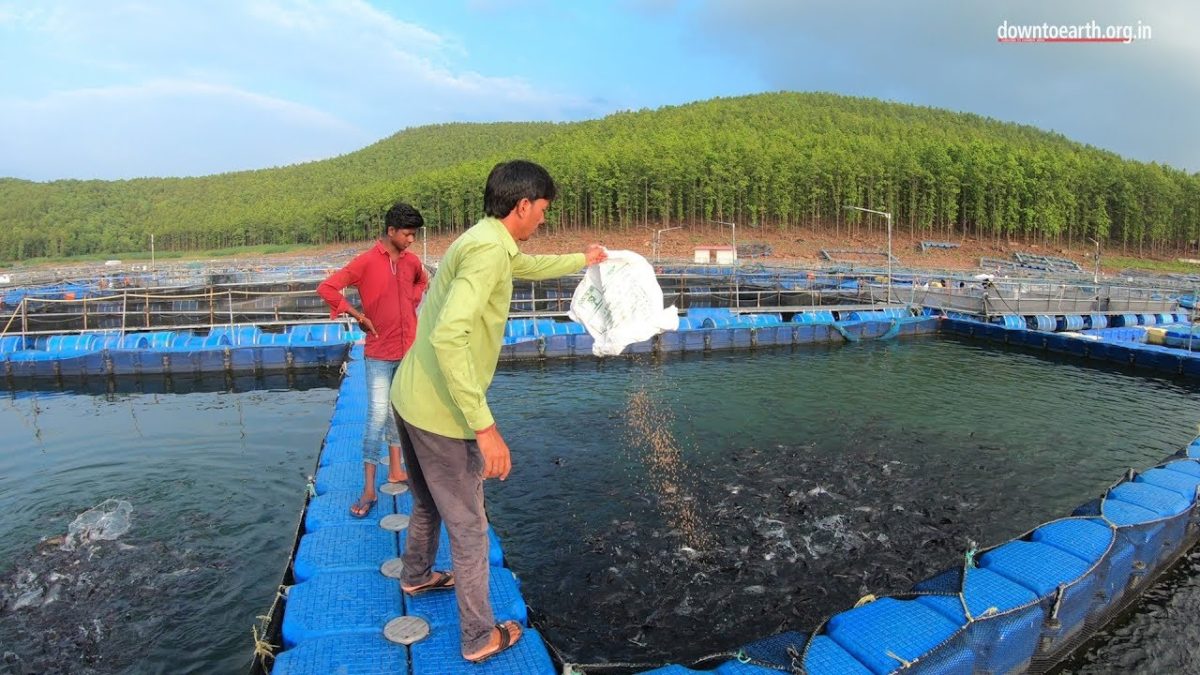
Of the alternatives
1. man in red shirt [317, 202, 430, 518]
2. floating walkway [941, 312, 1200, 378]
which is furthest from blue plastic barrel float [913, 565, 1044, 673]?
floating walkway [941, 312, 1200, 378]

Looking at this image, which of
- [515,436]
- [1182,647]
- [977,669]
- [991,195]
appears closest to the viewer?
[977,669]

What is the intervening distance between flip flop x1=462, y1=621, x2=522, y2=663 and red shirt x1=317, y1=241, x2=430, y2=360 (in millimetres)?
2651

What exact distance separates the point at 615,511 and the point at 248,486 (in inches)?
189

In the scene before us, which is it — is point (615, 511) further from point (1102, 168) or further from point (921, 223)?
point (1102, 168)

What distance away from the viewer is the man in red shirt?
5.44 metres

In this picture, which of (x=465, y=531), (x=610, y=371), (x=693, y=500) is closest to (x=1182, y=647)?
(x=693, y=500)

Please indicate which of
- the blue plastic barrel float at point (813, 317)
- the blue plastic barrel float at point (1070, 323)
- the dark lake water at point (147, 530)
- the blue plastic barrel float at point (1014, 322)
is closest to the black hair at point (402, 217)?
the dark lake water at point (147, 530)

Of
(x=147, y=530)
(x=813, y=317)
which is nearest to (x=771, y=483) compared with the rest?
(x=147, y=530)

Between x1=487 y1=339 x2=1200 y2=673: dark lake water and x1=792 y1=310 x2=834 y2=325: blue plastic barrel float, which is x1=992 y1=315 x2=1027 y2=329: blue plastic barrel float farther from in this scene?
x1=792 y1=310 x2=834 y2=325: blue plastic barrel float

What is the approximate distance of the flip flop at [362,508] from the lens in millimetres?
5762

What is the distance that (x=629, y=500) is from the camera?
855cm

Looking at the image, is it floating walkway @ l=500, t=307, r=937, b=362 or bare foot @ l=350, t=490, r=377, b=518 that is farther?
floating walkway @ l=500, t=307, r=937, b=362

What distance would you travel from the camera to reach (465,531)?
3.37 meters

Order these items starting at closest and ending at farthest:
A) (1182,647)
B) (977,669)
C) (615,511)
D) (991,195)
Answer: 1. (977,669)
2. (1182,647)
3. (615,511)
4. (991,195)
